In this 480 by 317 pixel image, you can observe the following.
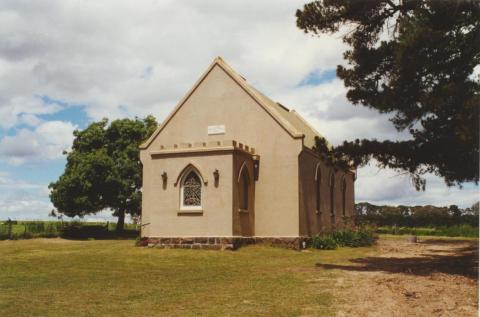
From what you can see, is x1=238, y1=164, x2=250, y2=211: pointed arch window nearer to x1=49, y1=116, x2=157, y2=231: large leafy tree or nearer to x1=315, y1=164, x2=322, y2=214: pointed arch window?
x1=315, y1=164, x2=322, y2=214: pointed arch window

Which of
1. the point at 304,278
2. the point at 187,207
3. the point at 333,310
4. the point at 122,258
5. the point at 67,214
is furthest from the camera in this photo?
the point at 67,214

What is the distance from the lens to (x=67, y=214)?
148 feet

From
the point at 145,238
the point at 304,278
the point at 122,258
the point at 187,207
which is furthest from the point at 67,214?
the point at 304,278

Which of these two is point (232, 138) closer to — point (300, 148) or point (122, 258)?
point (300, 148)

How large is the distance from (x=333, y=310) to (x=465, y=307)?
2791 mm

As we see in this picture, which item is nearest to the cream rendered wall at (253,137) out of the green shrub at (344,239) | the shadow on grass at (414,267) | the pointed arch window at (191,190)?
the pointed arch window at (191,190)

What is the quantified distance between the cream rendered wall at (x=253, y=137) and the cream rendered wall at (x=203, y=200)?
275 mm

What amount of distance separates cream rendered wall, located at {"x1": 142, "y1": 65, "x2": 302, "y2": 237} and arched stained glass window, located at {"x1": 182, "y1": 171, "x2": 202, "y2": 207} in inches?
40.4

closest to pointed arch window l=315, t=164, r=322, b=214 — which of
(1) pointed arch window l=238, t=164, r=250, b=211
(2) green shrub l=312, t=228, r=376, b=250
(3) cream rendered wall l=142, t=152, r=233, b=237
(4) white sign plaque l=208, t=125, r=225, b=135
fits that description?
(2) green shrub l=312, t=228, r=376, b=250

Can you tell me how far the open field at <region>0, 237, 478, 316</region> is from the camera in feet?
33.6

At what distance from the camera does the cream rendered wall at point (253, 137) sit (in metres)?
27.1

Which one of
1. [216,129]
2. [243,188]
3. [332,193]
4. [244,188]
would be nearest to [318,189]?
[332,193]

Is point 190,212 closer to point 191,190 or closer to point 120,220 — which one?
point 191,190

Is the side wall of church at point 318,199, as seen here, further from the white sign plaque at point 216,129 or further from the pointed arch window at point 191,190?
the pointed arch window at point 191,190
